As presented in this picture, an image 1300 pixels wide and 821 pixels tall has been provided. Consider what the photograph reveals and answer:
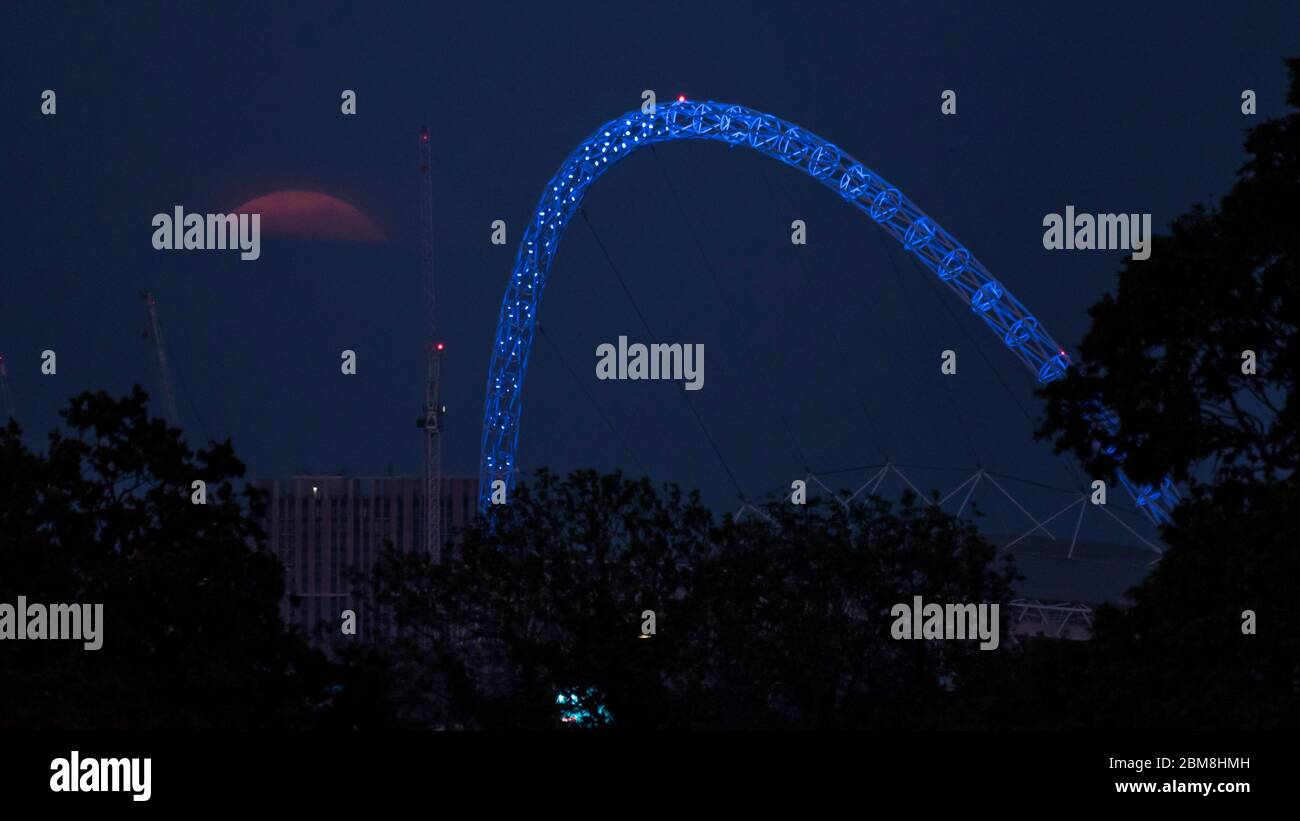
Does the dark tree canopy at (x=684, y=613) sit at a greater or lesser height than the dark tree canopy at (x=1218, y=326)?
A: lesser

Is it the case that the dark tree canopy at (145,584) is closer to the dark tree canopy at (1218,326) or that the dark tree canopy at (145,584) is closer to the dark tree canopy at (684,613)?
the dark tree canopy at (684,613)

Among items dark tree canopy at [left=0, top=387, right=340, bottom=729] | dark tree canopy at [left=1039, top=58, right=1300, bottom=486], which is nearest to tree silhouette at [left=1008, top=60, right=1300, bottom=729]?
dark tree canopy at [left=1039, top=58, right=1300, bottom=486]

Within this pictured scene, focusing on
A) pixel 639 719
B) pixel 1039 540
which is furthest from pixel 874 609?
pixel 1039 540

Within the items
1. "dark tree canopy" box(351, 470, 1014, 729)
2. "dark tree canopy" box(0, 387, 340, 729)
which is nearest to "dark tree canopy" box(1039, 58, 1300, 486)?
"dark tree canopy" box(351, 470, 1014, 729)

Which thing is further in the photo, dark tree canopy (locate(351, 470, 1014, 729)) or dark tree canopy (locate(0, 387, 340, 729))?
dark tree canopy (locate(351, 470, 1014, 729))

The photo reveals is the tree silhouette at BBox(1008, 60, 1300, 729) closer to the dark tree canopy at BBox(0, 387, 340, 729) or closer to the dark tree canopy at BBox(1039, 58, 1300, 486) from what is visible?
the dark tree canopy at BBox(1039, 58, 1300, 486)

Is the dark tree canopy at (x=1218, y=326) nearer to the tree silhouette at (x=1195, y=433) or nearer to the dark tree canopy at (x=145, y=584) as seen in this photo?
the tree silhouette at (x=1195, y=433)

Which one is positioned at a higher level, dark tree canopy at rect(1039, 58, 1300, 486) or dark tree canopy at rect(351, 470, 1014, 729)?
dark tree canopy at rect(1039, 58, 1300, 486)

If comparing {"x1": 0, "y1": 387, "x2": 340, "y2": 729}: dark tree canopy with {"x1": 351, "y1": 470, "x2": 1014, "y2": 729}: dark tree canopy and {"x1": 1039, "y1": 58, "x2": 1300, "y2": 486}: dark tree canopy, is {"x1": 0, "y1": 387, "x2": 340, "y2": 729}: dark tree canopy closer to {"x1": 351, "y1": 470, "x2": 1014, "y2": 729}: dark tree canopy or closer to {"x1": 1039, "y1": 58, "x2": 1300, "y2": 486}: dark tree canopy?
{"x1": 351, "y1": 470, "x2": 1014, "y2": 729}: dark tree canopy

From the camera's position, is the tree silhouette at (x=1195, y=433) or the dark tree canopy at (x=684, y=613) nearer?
the tree silhouette at (x=1195, y=433)

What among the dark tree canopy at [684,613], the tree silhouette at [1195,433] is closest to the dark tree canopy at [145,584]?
the dark tree canopy at [684,613]

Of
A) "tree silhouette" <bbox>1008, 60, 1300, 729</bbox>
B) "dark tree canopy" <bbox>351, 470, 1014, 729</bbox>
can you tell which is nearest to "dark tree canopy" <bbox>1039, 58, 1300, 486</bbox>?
"tree silhouette" <bbox>1008, 60, 1300, 729</bbox>

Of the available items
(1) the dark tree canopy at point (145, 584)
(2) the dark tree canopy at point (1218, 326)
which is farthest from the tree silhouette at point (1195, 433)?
(1) the dark tree canopy at point (145, 584)
